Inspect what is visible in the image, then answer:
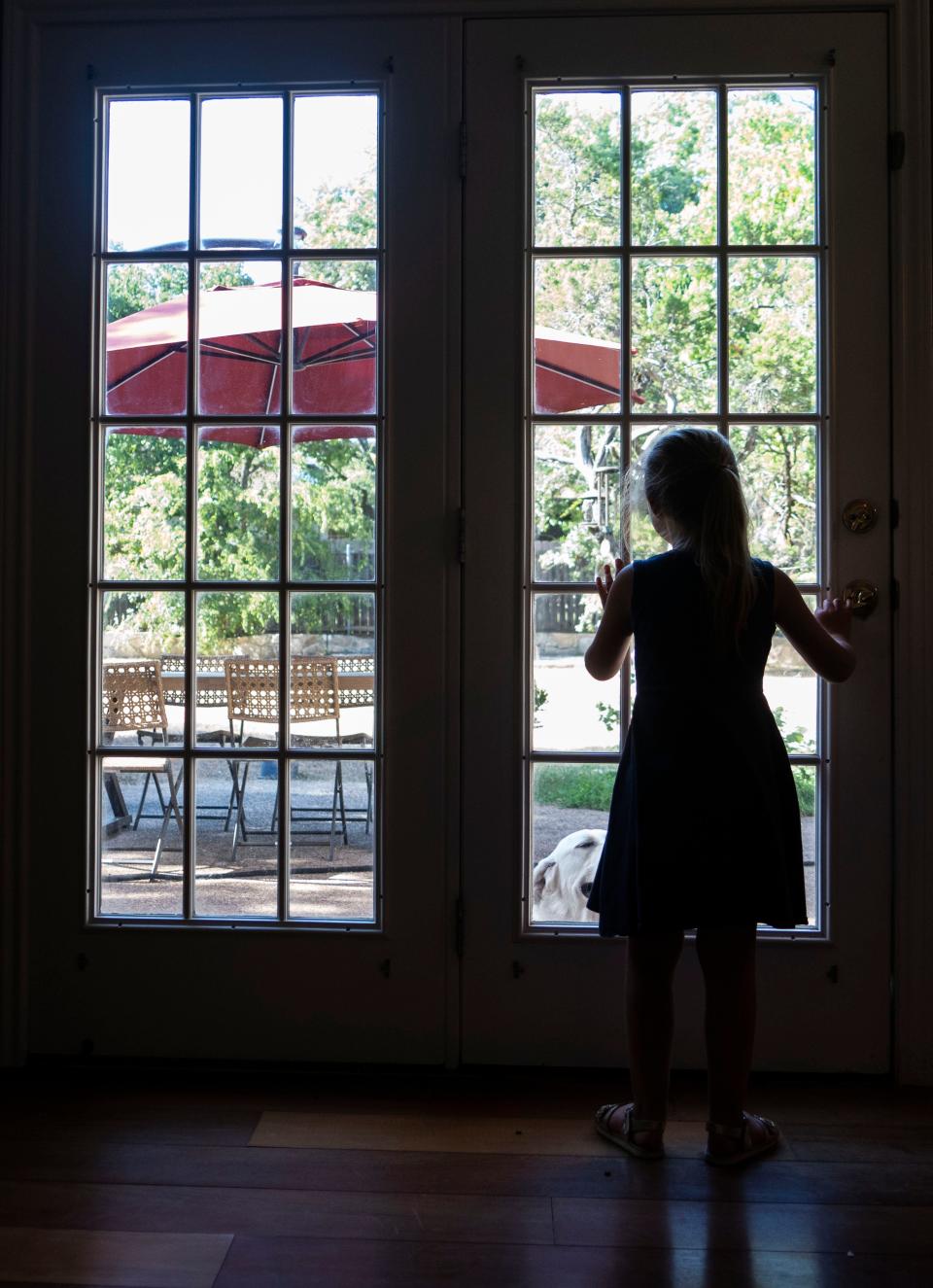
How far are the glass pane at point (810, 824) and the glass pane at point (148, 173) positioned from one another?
5.84ft

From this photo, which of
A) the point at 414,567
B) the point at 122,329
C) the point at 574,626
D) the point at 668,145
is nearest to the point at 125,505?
the point at 122,329

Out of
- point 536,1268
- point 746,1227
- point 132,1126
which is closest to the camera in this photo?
point 536,1268

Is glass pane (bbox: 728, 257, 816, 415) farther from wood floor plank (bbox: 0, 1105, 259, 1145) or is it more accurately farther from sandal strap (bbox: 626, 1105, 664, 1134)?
wood floor plank (bbox: 0, 1105, 259, 1145)

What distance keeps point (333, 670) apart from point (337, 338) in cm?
73

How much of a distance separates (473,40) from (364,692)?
1427 millimetres

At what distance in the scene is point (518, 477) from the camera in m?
2.29

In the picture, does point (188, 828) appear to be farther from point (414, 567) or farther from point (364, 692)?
point (414, 567)

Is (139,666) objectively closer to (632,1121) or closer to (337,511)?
(337,511)

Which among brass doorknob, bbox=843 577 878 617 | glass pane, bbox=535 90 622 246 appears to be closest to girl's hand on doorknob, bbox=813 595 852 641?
brass doorknob, bbox=843 577 878 617

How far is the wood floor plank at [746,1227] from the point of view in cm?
167

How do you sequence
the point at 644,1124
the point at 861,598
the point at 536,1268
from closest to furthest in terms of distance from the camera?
the point at 536,1268 < the point at 644,1124 < the point at 861,598

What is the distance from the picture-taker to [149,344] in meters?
2.37

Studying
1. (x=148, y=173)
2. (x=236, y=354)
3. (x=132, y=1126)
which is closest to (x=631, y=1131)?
(x=132, y=1126)

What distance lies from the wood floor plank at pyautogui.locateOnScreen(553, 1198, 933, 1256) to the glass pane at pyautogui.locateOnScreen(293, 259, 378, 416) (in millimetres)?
1625
